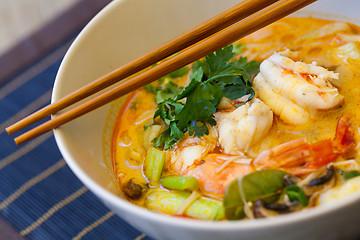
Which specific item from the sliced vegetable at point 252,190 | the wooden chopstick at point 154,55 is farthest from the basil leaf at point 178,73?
the sliced vegetable at point 252,190

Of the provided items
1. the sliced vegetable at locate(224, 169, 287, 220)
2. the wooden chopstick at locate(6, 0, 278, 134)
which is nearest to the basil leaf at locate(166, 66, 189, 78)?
the wooden chopstick at locate(6, 0, 278, 134)

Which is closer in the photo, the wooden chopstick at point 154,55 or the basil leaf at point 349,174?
the basil leaf at point 349,174

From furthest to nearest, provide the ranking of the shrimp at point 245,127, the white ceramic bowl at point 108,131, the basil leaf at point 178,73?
the basil leaf at point 178,73, the shrimp at point 245,127, the white ceramic bowl at point 108,131

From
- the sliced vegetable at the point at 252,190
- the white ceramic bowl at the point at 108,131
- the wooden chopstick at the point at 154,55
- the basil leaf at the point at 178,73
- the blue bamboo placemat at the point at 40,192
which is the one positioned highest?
the wooden chopstick at the point at 154,55

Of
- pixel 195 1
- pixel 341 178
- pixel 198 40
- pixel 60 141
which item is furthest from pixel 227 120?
pixel 195 1

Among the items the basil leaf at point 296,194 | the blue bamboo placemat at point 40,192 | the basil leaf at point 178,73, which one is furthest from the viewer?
the basil leaf at point 178,73

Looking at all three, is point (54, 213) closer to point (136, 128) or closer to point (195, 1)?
point (136, 128)

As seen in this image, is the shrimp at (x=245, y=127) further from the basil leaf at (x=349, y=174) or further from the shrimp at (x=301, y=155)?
the basil leaf at (x=349, y=174)
